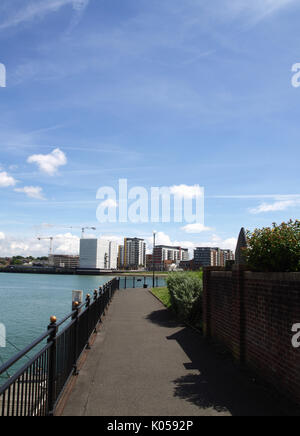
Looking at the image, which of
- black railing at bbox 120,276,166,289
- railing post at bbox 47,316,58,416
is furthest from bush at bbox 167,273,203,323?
black railing at bbox 120,276,166,289

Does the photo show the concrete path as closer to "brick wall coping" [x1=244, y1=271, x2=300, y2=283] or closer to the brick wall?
the brick wall

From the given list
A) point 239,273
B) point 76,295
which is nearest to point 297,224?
point 239,273

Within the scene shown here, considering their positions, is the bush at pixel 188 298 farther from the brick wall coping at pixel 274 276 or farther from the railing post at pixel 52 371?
the railing post at pixel 52 371

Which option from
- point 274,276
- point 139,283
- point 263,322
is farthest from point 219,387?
point 139,283

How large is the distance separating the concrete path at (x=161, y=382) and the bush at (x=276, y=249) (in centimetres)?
232

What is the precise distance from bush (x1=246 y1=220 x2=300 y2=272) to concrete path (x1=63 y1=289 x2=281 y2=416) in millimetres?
2318

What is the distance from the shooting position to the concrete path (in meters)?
5.23

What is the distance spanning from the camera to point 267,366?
252 inches

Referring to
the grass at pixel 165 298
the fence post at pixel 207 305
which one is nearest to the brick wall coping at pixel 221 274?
the fence post at pixel 207 305

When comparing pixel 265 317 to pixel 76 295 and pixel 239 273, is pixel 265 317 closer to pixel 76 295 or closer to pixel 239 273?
pixel 239 273

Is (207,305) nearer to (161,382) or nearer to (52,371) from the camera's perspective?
(161,382)

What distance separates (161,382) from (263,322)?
231 cm

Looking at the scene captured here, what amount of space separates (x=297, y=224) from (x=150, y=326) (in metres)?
7.68

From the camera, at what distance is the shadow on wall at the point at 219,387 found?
531cm
